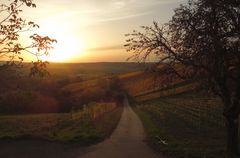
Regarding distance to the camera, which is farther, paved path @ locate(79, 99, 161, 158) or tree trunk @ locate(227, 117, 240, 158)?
paved path @ locate(79, 99, 161, 158)

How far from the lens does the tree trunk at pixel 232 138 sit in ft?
68.9

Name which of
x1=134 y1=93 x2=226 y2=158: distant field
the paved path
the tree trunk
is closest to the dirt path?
the paved path

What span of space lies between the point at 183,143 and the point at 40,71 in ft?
47.8

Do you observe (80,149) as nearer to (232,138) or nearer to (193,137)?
(232,138)

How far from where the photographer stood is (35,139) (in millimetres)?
29281

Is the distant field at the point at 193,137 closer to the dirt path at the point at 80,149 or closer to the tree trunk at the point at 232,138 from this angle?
the tree trunk at the point at 232,138

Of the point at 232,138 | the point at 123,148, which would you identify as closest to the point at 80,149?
the point at 123,148

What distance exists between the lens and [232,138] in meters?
21.2

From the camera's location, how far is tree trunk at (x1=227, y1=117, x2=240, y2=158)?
21.0 m

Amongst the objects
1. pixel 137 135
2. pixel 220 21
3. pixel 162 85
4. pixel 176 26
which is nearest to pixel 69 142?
pixel 137 135

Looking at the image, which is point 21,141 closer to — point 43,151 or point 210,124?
point 43,151

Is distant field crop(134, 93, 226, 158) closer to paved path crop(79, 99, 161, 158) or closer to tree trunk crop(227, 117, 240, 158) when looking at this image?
tree trunk crop(227, 117, 240, 158)

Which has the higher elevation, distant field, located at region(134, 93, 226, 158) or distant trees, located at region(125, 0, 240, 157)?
distant trees, located at region(125, 0, 240, 157)

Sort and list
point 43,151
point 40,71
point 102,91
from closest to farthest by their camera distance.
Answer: point 40,71
point 43,151
point 102,91
